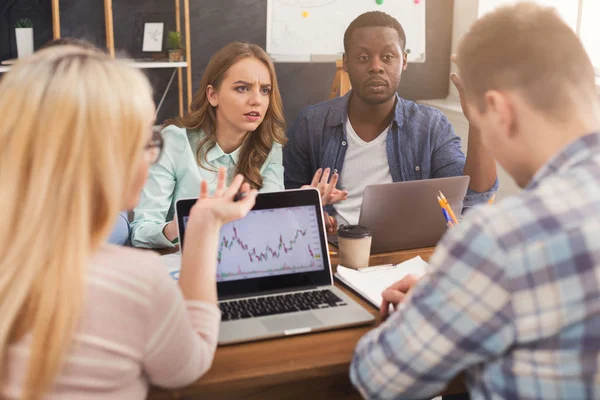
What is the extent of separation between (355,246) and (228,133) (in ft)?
2.56

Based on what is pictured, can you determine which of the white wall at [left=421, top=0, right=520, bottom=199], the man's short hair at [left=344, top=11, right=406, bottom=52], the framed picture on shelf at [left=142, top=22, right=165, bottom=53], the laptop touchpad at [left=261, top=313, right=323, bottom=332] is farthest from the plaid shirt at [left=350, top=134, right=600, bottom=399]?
the framed picture on shelf at [left=142, top=22, right=165, bottom=53]

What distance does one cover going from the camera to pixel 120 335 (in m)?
0.82

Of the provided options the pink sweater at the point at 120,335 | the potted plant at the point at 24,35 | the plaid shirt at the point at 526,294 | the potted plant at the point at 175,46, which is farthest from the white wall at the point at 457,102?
the pink sweater at the point at 120,335

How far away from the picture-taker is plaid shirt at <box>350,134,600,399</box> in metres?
0.77

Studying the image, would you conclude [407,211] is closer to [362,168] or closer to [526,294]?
[362,168]

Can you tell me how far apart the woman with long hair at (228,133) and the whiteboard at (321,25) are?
183 cm

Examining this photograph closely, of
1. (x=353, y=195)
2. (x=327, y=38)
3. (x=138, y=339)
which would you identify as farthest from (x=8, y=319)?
(x=327, y=38)

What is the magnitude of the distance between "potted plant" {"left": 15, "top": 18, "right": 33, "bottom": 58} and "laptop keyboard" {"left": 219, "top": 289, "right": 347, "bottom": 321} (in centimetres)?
279

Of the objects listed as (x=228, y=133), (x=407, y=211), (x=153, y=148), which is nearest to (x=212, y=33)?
(x=228, y=133)

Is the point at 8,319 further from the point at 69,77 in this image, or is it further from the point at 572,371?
the point at 572,371

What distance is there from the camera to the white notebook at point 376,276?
52.9 inches

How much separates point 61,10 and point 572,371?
3.56 meters

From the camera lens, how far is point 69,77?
0.80 m

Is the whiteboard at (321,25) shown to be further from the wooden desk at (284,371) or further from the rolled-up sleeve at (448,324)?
the rolled-up sleeve at (448,324)
